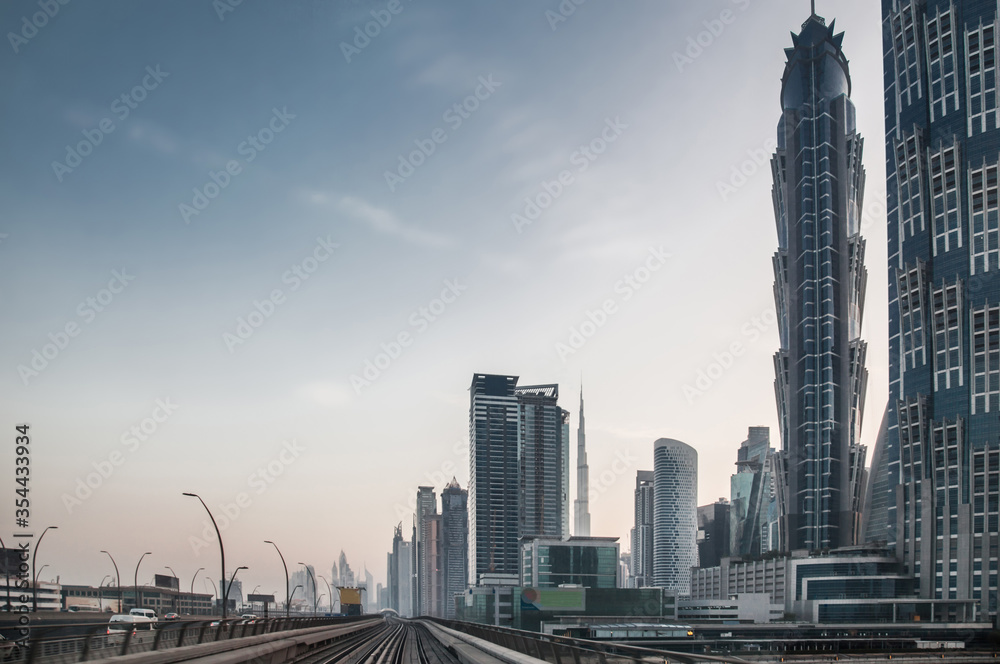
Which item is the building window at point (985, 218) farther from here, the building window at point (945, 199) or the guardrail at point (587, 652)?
the guardrail at point (587, 652)

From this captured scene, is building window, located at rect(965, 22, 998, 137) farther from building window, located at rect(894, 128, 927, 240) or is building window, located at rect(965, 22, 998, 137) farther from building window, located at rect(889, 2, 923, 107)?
building window, located at rect(889, 2, 923, 107)

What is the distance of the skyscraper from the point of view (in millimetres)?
149875

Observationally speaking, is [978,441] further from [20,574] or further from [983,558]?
[20,574]

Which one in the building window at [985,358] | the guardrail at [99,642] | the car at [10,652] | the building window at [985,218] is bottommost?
the guardrail at [99,642]

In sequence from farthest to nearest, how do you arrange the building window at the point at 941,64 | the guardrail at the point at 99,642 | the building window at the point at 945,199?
the building window at the point at 941,64, the building window at the point at 945,199, the guardrail at the point at 99,642

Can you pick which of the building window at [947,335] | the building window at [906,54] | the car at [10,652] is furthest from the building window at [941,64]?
the car at [10,652]

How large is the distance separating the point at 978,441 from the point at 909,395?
1838cm

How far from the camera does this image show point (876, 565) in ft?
540

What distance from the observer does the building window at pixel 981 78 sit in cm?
15838

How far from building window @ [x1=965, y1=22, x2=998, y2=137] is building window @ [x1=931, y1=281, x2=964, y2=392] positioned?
31.6 metres

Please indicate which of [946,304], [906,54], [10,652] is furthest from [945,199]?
[10,652]

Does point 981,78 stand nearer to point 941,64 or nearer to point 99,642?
point 941,64

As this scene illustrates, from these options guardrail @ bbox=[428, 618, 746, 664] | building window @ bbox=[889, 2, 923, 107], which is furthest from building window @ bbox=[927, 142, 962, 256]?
guardrail @ bbox=[428, 618, 746, 664]

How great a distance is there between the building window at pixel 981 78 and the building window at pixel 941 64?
4.05 m
